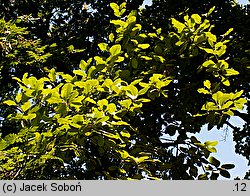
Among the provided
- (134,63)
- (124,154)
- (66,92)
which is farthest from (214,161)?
(66,92)

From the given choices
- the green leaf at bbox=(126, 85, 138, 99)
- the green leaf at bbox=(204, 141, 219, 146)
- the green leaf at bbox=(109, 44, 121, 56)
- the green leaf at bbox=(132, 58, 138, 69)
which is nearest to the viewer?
the green leaf at bbox=(126, 85, 138, 99)

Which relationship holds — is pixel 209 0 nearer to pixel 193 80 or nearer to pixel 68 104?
pixel 193 80

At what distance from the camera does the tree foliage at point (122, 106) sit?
3719mm

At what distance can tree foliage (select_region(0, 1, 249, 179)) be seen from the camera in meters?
3.72

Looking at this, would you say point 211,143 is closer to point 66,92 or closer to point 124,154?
point 124,154

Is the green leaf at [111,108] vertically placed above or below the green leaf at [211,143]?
above

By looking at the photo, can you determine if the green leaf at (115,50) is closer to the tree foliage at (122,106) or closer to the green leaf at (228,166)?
the tree foliage at (122,106)

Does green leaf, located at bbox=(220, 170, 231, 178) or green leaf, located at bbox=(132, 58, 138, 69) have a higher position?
green leaf, located at bbox=(132, 58, 138, 69)

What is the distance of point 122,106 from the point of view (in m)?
3.99

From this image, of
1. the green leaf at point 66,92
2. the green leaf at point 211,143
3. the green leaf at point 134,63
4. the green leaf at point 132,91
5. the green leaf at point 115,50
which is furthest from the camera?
the green leaf at point 134,63

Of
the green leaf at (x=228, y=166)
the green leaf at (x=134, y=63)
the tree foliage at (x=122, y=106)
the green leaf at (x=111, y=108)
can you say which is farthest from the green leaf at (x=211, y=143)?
the green leaf at (x=111, y=108)

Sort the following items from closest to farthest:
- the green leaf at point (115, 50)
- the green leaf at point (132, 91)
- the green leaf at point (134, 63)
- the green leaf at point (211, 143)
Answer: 1. the green leaf at point (132, 91)
2. the green leaf at point (115, 50)
3. the green leaf at point (211, 143)
4. the green leaf at point (134, 63)

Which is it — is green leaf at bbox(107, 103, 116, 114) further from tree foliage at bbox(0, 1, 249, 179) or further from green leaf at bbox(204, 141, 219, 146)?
green leaf at bbox(204, 141, 219, 146)

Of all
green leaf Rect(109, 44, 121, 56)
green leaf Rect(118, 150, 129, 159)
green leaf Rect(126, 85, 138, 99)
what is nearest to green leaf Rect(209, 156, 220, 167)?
green leaf Rect(118, 150, 129, 159)
